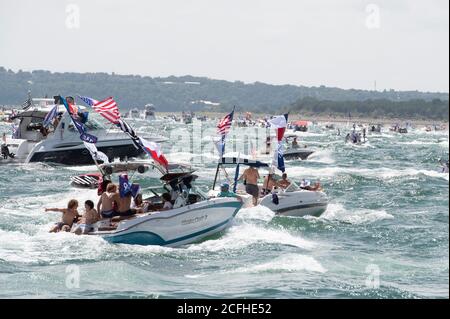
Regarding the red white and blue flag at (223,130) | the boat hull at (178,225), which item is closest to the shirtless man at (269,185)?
the red white and blue flag at (223,130)

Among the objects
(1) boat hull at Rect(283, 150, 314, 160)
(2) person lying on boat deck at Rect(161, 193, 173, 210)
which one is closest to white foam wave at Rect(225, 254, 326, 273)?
(2) person lying on boat deck at Rect(161, 193, 173, 210)

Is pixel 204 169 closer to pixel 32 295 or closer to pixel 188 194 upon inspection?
pixel 188 194

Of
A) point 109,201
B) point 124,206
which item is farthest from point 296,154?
point 109,201

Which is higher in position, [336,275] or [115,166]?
[115,166]

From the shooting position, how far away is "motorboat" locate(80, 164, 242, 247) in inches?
792

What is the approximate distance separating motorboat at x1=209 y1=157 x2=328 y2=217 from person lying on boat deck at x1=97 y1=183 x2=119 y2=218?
465 cm

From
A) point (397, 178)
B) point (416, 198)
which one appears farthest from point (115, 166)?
point (397, 178)

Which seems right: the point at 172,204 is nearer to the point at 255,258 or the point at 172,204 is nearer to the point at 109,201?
the point at 109,201

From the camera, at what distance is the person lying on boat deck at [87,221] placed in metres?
20.3

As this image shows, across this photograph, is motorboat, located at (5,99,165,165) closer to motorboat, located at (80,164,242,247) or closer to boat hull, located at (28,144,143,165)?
boat hull, located at (28,144,143,165)

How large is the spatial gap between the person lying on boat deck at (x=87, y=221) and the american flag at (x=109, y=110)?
2486 mm

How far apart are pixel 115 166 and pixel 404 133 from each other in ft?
419

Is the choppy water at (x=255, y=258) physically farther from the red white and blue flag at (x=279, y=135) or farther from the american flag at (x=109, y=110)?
the american flag at (x=109, y=110)
